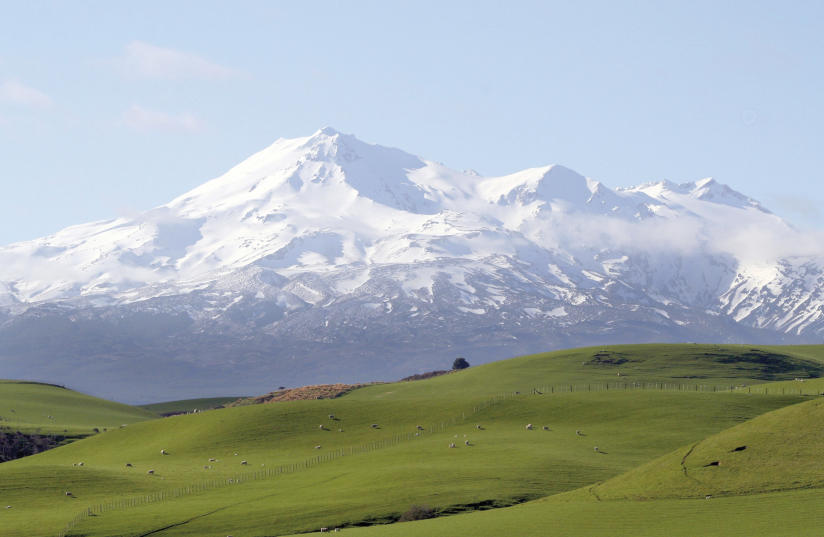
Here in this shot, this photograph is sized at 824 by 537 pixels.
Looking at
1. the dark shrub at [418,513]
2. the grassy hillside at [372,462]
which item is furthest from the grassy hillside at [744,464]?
the dark shrub at [418,513]

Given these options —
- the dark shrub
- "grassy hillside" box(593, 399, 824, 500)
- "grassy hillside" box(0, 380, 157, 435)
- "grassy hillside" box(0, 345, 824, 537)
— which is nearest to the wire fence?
"grassy hillside" box(0, 345, 824, 537)

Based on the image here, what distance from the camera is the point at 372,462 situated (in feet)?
331

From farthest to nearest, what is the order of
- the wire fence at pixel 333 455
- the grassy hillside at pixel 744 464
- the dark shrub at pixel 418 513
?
the wire fence at pixel 333 455
the dark shrub at pixel 418 513
the grassy hillside at pixel 744 464

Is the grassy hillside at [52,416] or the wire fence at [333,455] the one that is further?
the grassy hillside at [52,416]

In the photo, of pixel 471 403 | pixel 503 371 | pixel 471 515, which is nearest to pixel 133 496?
pixel 471 515

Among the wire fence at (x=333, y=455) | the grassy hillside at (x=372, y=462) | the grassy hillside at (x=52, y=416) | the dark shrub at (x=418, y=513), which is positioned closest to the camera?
the dark shrub at (x=418, y=513)

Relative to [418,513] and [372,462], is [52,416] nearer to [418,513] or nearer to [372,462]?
[372,462]

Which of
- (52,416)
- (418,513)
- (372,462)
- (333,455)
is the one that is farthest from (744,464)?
(52,416)

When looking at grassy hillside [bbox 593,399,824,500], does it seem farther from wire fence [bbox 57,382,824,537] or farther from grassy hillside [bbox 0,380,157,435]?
grassy hillside [bbox 0,380,157,435]

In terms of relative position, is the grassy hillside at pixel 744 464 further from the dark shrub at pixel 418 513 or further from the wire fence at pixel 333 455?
the wire fence at pixel 333 455

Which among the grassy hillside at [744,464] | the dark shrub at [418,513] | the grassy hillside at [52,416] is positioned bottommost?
the dark shrub at [418,513]

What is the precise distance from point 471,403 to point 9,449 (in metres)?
56.5

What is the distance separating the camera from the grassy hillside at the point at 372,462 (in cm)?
7806

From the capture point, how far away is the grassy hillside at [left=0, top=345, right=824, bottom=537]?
256 ft
